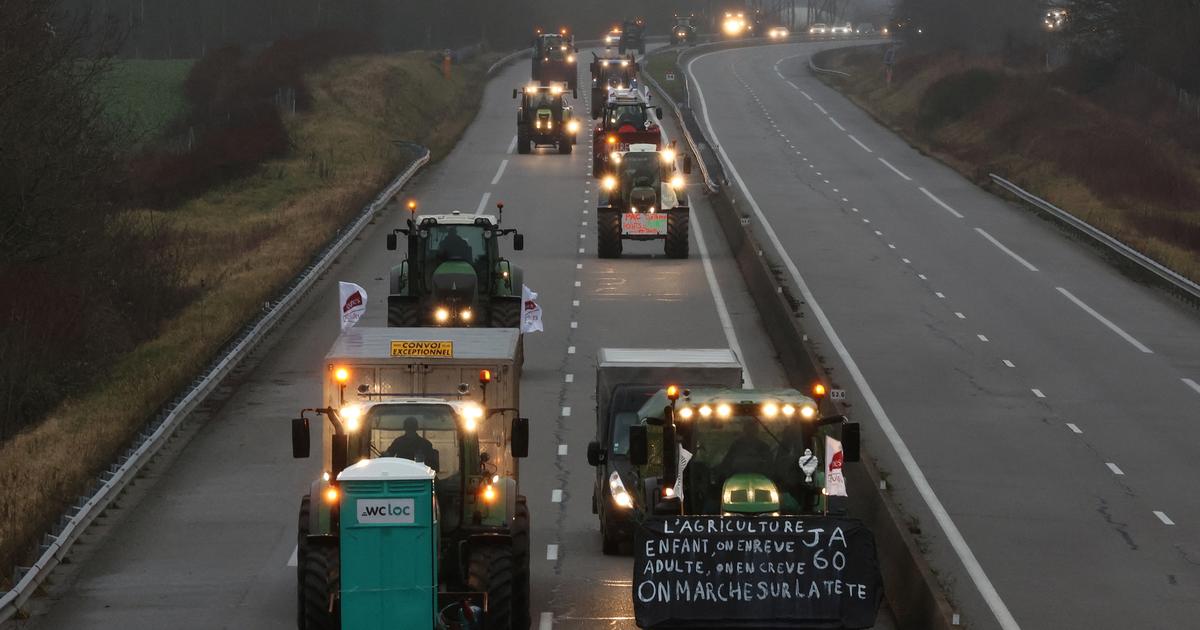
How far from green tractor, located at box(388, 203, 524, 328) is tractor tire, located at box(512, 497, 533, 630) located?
15.7 meters

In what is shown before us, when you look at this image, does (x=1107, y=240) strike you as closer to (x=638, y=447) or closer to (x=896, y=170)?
(x=896, y=170)

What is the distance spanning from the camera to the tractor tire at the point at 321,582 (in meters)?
16.6

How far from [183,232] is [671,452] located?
4085cm

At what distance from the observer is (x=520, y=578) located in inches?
686

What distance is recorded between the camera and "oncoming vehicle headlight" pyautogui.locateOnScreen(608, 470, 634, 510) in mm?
21547

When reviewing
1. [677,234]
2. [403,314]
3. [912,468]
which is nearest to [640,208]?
[677,234]

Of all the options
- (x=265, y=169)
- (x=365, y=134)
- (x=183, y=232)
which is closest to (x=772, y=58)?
(x=365, y=134)

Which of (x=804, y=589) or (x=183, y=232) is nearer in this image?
(x=804, y=589)

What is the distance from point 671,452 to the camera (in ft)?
60.3

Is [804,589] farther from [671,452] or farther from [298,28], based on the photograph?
[298,28]

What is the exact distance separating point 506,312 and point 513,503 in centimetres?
1570

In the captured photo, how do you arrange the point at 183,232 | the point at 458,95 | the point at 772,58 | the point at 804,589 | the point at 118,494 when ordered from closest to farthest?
the point at 804,589 < the point at 118,494 < the point at 183,232 < the point at 458,95 < the point at 772,58

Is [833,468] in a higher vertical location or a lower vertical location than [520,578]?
higher

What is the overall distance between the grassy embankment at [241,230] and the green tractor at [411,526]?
4815mm
